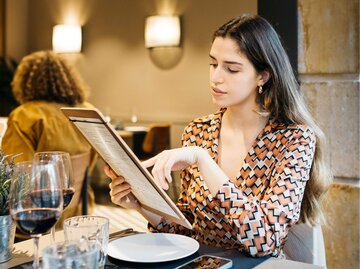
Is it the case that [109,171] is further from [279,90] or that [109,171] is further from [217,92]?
[279,90]

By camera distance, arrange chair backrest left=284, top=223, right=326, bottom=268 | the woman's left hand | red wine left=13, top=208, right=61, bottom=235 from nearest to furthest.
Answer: red wine left=13, top=208, right=61, bottom=235
the woman's left hand
chair backrest left=284, top=223, right=326, bottom=268

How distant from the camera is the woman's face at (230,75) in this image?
1.62 metres

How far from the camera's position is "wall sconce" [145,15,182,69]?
5934 millimetres

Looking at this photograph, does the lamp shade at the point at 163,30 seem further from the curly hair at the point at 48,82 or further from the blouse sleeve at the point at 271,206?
the blouse sleeve at the point at 271,206

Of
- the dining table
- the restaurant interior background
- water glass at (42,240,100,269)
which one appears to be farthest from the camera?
the restaurant interior background

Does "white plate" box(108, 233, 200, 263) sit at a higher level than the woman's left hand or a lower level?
lower

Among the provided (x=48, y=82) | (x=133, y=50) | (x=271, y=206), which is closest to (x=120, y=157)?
(x=271, y=206)

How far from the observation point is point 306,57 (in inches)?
79.6

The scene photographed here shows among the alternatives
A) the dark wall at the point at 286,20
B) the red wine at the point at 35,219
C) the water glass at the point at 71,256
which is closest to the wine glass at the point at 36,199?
the red wine at the point at 35,219

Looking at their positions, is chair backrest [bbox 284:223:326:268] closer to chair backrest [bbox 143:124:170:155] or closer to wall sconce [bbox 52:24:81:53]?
chair backrest [bbox 143:124:170:155]

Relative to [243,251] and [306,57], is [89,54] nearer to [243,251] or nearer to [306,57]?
[306,57]

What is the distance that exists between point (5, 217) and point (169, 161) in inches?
17.2

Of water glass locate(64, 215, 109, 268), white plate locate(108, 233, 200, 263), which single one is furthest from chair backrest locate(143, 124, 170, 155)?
water glass locate(64, 215, 109, 268)

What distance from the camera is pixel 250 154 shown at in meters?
1.66
